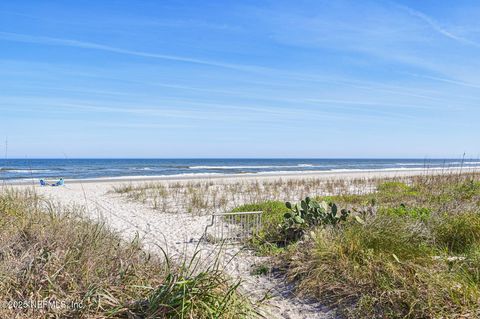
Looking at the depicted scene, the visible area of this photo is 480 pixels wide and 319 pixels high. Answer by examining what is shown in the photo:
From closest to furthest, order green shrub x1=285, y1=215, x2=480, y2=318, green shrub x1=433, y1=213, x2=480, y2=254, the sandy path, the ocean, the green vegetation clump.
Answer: the green vegetation clump < green shrub x1=285, y1=215, x2=480, y2=318 < the sandy path < green shrub x1=433, y1=213, x2=480, y2=254 < the ocean

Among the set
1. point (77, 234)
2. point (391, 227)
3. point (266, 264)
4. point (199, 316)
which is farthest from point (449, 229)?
point (77, 234)

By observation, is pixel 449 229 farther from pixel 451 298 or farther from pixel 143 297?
pixel 143 297

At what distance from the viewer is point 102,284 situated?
13.6 feet

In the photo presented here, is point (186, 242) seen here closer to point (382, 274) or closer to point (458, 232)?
point (382, 274)

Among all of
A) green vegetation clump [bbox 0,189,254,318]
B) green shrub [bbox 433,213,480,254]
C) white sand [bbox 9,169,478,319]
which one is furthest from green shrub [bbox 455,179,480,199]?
green vegetation clump [bbox 0,189,254,318]

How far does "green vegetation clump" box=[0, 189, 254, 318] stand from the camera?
12.7ft

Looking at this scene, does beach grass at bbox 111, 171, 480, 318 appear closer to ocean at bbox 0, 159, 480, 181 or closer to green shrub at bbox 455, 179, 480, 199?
green shrub at bbox 455, 179, 480, 199

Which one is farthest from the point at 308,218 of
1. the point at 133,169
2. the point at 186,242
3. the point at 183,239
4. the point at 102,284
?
the point at 133,169

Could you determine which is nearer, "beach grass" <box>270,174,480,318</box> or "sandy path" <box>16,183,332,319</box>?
"beach grass" <box>270,174,480,318</box>

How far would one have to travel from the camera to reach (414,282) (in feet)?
15.1

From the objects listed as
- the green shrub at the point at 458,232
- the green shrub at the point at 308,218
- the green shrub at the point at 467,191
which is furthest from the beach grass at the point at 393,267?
the green shrub at the point at 467,191

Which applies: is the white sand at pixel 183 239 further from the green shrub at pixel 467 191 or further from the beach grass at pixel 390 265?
the green shrub at pixel 467 191

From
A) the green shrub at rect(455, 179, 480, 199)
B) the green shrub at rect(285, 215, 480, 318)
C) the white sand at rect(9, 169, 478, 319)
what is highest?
the green shrub at rect(455, 179, 480, 199)

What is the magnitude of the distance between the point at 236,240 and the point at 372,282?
3.98 meters
